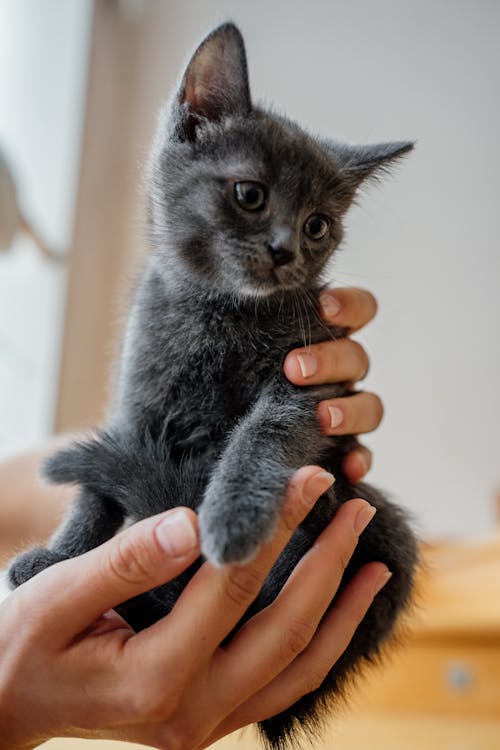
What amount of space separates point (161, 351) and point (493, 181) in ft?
8.36

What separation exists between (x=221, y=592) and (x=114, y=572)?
120 millimetres

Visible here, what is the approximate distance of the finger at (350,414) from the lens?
0.92 m

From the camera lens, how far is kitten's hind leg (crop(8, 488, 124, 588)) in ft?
2.93

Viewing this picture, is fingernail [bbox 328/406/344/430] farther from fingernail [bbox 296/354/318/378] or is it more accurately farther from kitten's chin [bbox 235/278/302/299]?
kitten's chin [bbox 235/278/302/299]

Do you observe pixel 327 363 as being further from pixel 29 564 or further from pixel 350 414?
pixel 29 564

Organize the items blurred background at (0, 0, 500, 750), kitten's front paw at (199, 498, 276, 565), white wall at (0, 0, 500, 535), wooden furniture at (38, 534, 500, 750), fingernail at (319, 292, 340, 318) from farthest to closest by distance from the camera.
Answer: white wall at (0, 0, 500, 535) < blurred background at (0, 0, 500, 750) < wooden furniture at (38, 534, 500, 750) < fingernail at (319, 292, 340, 318) < kitten's front paw at (199, 498, 276, 565)

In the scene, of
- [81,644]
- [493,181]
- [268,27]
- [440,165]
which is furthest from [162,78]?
[81,644]

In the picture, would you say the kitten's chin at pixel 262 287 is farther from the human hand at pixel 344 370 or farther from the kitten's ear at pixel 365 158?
the kitten's ear at pixel 365 158

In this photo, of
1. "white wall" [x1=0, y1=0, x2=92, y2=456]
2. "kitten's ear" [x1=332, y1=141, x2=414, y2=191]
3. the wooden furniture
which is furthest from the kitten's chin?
"white wall" [x1=0, y1=0, x2=92, y2=456]

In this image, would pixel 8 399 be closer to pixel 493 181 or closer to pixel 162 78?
pixel 162 78

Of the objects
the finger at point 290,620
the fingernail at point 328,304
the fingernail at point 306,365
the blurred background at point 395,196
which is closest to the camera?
the finger at point 290,620

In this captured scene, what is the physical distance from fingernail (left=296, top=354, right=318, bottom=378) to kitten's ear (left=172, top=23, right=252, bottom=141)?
0.38 m

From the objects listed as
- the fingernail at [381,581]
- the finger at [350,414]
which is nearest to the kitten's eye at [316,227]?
the finger at [350,414]

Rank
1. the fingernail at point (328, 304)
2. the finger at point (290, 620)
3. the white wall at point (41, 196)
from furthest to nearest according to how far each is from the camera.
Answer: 1. the white wall at point (41, 196)
2. the fingernail at point (328, 304)
3. the finger at point (290, 620)
